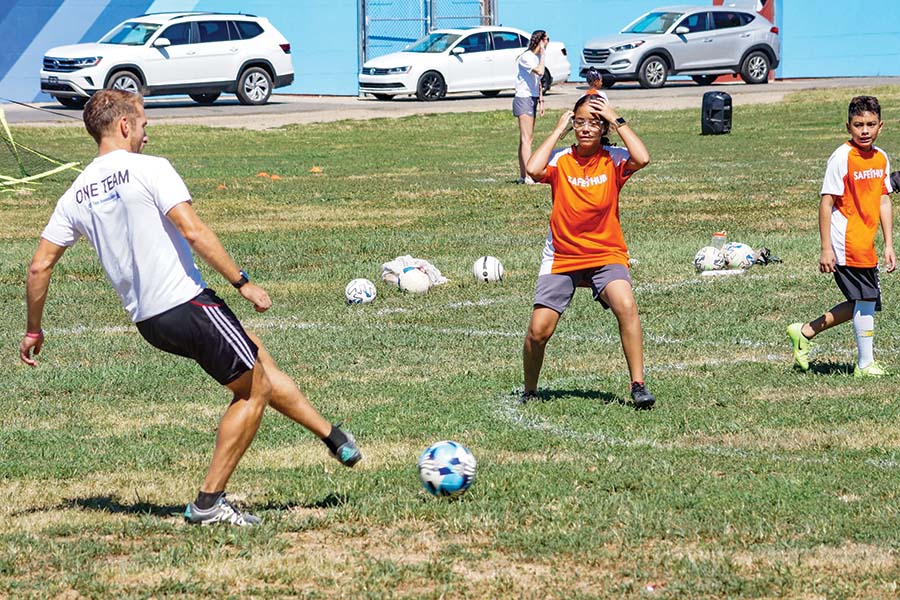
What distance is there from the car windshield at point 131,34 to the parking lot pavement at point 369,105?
1587mm

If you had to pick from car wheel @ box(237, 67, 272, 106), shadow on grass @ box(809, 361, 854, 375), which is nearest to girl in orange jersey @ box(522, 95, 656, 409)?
shadow on grass @ box(809, 361, 854, 375)

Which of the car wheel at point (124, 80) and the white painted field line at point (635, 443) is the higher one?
the car wheel at point (124, 80)

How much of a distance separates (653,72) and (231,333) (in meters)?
31.1

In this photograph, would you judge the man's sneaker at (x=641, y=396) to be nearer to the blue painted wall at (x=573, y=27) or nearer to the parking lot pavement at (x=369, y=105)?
the parking lot pavement at (x=369, y=105)

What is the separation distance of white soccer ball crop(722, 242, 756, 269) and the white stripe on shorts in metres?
7.82

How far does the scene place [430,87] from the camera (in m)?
33.7

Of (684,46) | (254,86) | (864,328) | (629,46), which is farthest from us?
(684,46)

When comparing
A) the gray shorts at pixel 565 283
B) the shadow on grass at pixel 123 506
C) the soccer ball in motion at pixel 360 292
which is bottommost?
the soccer ball in motion at pixel 360 292

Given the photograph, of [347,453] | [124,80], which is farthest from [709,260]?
[124,80]

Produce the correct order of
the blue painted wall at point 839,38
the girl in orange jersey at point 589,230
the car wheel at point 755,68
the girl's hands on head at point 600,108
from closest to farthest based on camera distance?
1. the girl's hands on head at point 600,108
2. the girl in orange jersey at point 589,230
3. the car wheel at point 755,68
4. the blue painted wall at point 839,38

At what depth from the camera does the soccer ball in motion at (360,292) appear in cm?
1150

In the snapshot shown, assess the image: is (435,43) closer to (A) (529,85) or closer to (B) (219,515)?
(A) (529,85)

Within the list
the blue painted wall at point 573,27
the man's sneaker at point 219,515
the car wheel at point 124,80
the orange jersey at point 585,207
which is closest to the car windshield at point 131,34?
the car wheel at point 124,80

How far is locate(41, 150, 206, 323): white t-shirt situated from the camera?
527 cm
